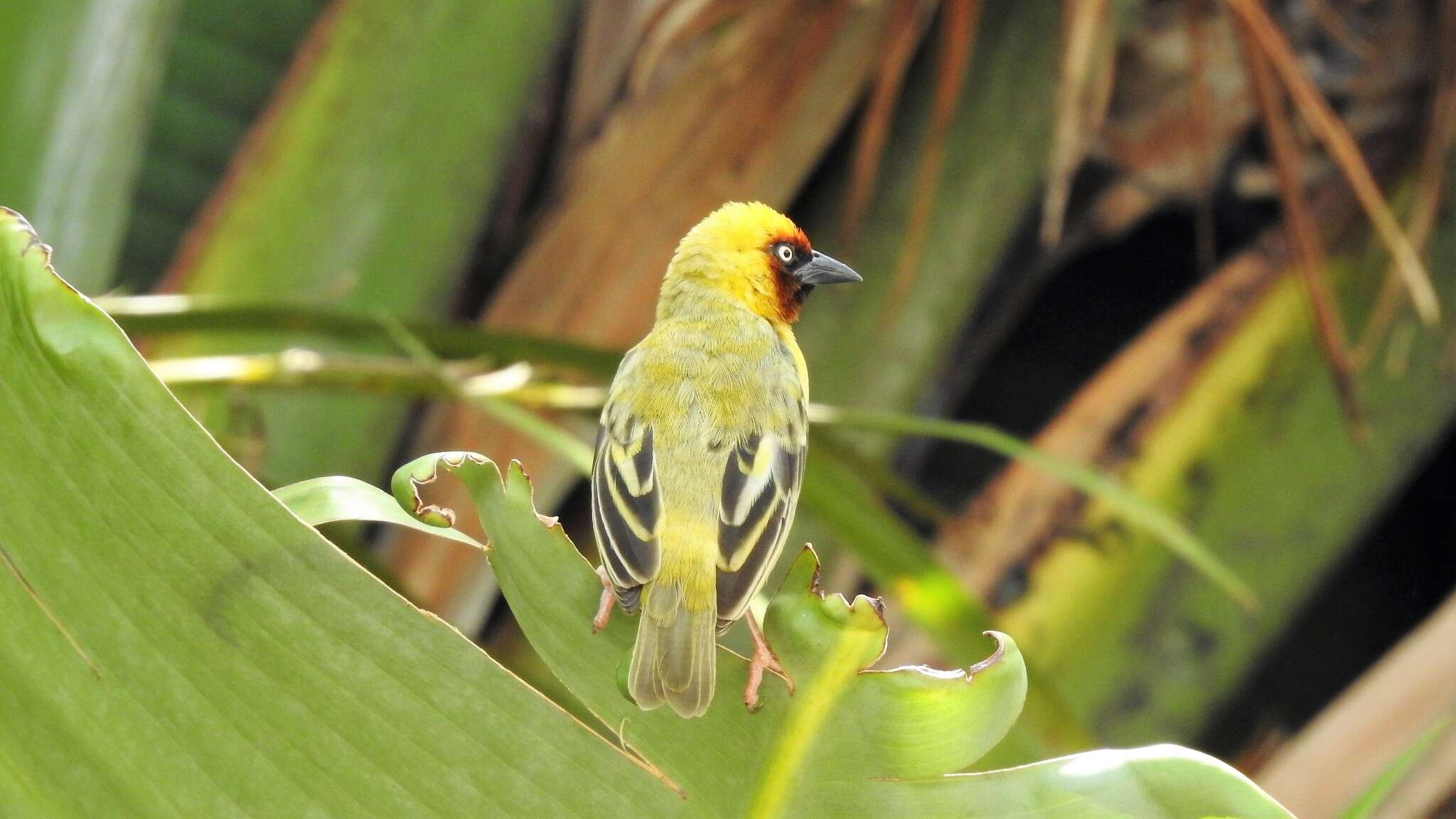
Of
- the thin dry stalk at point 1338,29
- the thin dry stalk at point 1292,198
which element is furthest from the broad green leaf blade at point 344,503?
the thin dry stalk at point 1338,29

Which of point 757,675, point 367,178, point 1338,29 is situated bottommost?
point 367,178

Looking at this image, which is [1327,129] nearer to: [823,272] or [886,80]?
[886,80]

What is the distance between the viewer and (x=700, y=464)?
169 centimetres

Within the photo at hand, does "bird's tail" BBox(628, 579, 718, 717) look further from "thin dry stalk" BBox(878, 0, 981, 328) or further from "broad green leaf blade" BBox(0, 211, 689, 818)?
"thin dry stalk" BBox(878, 0, 981, 328)

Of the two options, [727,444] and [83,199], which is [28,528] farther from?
[83,199]

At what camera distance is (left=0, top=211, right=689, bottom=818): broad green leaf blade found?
2.79ft

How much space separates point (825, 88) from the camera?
2977 mm

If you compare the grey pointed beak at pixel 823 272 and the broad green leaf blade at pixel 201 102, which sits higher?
the grey pointed beak at pixel 823 272

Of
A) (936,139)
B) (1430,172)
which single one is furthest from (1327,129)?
(936,139)

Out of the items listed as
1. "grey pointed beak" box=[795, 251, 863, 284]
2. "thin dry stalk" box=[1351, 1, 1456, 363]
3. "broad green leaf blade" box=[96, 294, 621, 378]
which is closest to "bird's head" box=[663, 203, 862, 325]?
"grey pointed beak" box=[795, 251, 863, 284]

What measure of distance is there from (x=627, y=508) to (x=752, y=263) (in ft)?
2.57

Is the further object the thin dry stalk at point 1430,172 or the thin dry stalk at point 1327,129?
the thin dry stalk at point 1430,172

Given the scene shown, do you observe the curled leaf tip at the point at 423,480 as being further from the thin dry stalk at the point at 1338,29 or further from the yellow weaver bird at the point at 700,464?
the thin dry stalk at the point at 1338,29

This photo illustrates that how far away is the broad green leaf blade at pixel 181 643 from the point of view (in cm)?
85
